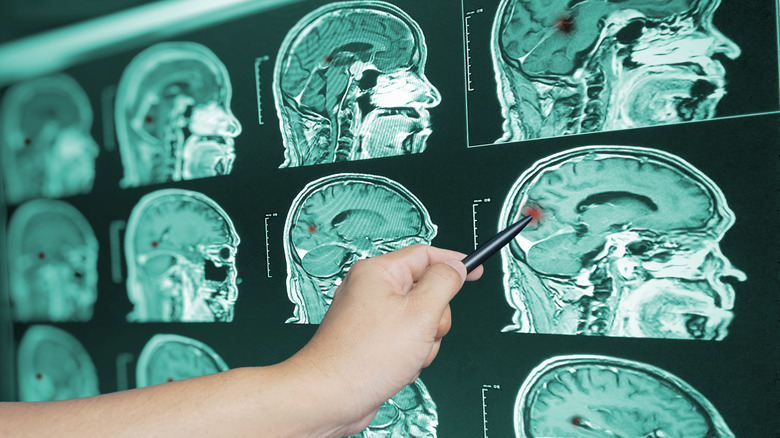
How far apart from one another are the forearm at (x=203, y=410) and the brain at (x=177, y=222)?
0.52m

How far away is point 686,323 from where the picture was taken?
70cm

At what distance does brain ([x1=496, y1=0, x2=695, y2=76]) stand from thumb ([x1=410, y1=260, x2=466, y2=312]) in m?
0.35

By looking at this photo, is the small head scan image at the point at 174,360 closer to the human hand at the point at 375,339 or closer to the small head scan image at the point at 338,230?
the small head scan image at the point at 338,230

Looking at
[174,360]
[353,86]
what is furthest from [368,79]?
[174,360]

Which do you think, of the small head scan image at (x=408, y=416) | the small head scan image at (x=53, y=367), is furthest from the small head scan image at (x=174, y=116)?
the small head scan image at (x=408, y=416)

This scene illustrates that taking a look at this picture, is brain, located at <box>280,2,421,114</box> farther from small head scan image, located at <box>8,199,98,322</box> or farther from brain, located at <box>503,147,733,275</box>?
small head scan image, located at <box>8,199,98,322</box>

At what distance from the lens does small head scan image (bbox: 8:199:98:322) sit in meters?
1.22

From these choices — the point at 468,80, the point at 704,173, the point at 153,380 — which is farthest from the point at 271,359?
the point at 704,173

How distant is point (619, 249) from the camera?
74 cm

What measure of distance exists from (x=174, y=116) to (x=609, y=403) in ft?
3.10

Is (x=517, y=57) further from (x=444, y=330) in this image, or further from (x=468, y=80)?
(x=444, y=330)

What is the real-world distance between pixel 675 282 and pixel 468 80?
1.33ft

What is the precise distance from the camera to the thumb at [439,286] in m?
0.60

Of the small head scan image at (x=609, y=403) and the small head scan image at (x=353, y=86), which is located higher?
the small head scan image at (x=353, y=86)
